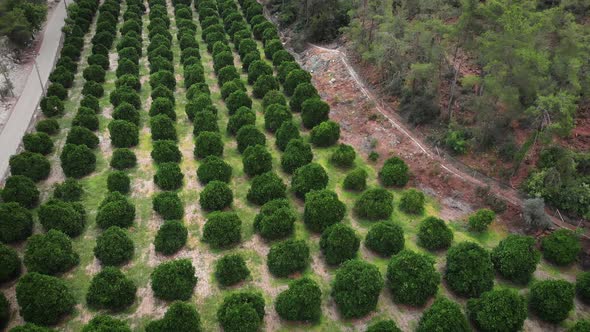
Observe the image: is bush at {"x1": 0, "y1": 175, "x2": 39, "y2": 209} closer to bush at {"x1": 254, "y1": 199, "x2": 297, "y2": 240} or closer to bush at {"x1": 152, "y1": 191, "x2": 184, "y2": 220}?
bush at {"x1": 152, "y1": 191, "x2": 184, "y2": 220}

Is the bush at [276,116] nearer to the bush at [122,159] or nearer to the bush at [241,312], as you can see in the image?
the bush at [122,159]

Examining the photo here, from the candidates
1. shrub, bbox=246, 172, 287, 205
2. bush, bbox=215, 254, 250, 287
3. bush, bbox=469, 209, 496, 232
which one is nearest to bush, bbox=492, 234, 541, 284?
bush, bbox=469, 209, 496, 232

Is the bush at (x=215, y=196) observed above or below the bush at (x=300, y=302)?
below

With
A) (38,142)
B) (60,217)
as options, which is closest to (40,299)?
(60,217)

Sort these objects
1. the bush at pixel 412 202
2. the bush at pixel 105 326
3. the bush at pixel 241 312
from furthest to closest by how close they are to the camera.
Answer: the bush at pixel 412 202, the bush at pixel 241 312, the bush at pixel 105 326

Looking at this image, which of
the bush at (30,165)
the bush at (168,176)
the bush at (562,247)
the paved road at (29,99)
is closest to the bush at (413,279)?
the bush at (562,247)

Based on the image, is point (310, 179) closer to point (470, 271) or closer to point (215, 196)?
point (215, 196)

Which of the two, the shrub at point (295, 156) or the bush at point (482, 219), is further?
the shrub at point (295, 156)
